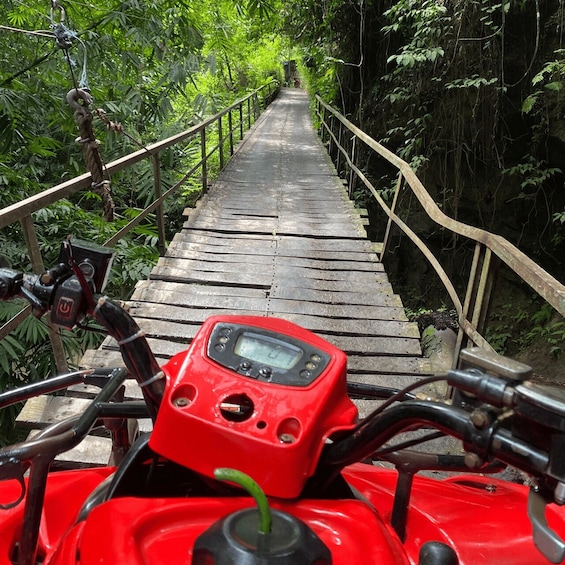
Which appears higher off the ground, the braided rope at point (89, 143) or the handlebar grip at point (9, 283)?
the braided rope at point (89, 143)

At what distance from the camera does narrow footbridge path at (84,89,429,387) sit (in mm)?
2899

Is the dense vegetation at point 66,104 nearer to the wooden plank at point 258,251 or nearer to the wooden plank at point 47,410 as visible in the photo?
the wooden plank at point 258,251

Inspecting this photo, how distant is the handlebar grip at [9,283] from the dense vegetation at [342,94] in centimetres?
57

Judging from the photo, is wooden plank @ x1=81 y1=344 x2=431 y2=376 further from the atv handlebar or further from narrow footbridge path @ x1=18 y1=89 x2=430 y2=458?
the atv handlebar

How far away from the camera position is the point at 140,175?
21.3ft

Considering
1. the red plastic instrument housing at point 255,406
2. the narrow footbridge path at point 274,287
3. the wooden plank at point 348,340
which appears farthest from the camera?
the wooden plank at point 348,340

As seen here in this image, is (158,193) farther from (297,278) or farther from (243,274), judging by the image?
(297,278)

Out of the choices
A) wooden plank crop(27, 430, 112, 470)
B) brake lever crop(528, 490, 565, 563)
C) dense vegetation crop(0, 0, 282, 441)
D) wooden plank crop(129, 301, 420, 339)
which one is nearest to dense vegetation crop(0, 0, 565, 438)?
dense vegetation crop(0, 0, 282, 441)

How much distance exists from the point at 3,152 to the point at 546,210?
23.5 ft

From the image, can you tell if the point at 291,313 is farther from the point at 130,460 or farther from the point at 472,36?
the point at 472,36

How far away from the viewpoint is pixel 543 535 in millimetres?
500

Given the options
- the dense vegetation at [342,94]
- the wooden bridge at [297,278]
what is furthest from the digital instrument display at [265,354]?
the wooden bridge at [297,278]

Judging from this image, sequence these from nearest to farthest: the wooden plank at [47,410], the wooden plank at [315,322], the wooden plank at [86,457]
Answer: the wooden plank at [86,457], the wooden plank at [47,410], the wooden plank at [315,322]

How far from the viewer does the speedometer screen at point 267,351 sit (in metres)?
0.84
